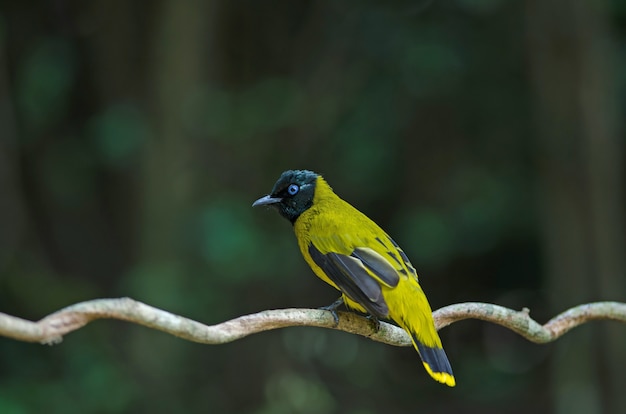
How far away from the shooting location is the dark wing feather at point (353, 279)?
2814 mm

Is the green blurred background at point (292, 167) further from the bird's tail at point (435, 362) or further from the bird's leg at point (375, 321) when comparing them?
the bird's tail at point (435, 362)

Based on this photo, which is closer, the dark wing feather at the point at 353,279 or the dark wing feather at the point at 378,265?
the dark wing feather at the point at 353,279

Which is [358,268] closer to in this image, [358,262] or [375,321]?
[358,262]

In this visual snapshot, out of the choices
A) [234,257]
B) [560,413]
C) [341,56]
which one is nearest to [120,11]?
[341,56]

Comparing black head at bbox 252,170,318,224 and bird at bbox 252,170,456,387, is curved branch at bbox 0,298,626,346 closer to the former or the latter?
bird at bbox 252,170,456,387

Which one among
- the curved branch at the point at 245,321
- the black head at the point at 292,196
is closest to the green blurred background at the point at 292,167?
the black head at the point at 292,196

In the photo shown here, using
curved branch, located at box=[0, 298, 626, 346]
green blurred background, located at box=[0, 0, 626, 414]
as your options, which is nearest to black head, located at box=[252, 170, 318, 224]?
curved branch, located at box=[0, 298, 626, 346]

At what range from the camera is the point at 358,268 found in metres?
3.02

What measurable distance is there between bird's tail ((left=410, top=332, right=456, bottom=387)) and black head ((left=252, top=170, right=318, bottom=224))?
3.03ft

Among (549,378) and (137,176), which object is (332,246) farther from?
(549,378)

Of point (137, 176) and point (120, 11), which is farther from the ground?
point (120, 11)

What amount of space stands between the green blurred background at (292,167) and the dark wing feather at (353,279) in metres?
3.21

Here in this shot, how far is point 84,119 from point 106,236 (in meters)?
1.25

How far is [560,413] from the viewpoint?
6676 millimetres
